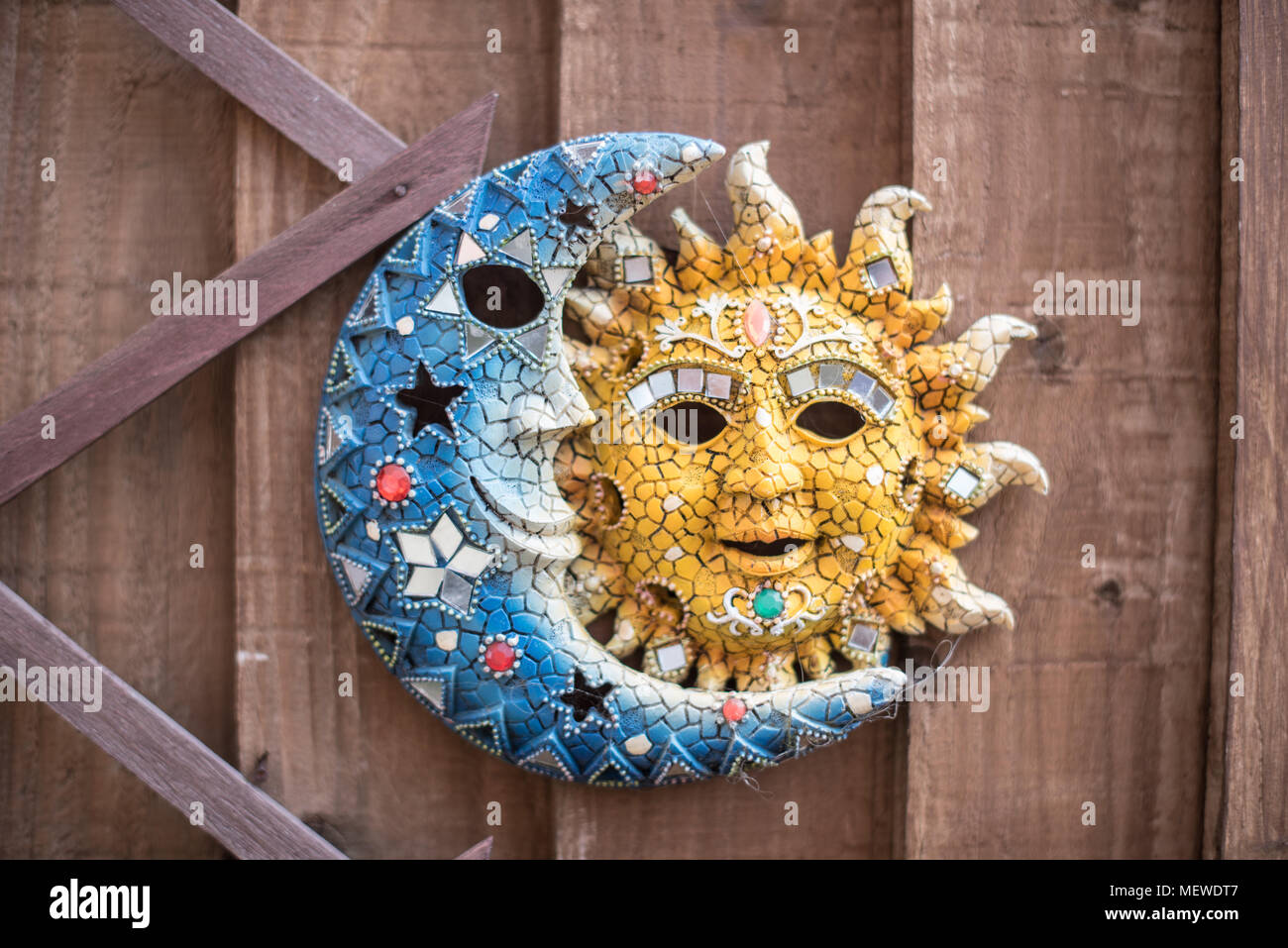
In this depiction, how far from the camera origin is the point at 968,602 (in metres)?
2.21

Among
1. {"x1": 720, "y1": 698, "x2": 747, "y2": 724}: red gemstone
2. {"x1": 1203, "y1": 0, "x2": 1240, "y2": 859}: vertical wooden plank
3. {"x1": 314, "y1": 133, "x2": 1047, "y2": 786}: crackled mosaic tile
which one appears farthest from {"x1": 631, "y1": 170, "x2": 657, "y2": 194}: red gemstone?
{"x1": 1203, "y1": 0, "x2": 1240, "y2": 859}: vertical wooden plank

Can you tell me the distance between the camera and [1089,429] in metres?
2.39

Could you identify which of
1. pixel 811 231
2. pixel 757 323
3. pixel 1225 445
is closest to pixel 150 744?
pixel 757 323

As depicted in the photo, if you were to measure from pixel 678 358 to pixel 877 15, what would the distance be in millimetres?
1002

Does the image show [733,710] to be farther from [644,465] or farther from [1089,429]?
[1089,429]

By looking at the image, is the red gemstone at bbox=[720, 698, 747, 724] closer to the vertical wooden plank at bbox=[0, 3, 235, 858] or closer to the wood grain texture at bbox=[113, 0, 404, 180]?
the vertical wooden plank at bbox=[0, 3, 235, 858]

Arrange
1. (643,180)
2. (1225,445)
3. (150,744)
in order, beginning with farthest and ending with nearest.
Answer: (1225,445), (150,744), (643,180)

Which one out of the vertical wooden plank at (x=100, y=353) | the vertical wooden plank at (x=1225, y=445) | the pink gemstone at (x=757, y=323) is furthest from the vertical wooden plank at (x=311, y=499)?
the vertical wooden plank at (x=1225, y=445)

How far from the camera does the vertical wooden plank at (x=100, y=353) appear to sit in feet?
7.61

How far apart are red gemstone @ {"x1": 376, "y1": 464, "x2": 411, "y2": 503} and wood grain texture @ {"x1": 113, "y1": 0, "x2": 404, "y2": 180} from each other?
632 millimetres

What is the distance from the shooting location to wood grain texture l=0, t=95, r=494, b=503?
212cm

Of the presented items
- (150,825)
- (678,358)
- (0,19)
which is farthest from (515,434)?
(0,19)

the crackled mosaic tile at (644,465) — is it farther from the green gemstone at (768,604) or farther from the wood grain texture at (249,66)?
the wood grain texture at (249,66)

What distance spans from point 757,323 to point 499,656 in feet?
2.84
